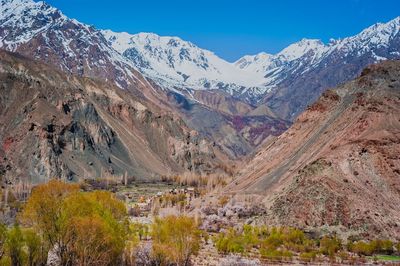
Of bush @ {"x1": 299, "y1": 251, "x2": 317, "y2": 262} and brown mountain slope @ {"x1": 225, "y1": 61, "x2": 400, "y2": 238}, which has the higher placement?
A: brown mountain slope @ {"x1": 225, "y1": 61, "x2": 400, "y2": 238}

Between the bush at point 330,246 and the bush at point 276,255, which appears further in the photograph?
the bush at point 330,246

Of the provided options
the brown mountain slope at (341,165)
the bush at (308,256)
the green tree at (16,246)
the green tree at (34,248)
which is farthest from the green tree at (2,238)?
the brown mountain slope at (341,165)

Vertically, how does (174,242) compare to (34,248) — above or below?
below

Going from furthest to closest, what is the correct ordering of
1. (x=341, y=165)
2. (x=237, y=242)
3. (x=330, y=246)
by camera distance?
1. (x=341, y=165)
2. (x=237, y=242)
3. (x=330, y=246)

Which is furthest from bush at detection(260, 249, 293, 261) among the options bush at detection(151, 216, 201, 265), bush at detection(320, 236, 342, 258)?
bush at detection(151, 216, 201, 265)

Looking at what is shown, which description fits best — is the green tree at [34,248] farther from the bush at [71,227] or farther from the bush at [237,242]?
the bush at [237,242]

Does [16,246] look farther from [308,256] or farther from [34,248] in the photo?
[308,256]

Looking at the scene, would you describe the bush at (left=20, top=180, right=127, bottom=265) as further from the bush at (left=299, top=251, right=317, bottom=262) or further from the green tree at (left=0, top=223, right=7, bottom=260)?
the bush at (left=299, top=251, right=317, bottom=262)

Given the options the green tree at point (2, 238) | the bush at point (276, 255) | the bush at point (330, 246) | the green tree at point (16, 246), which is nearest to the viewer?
the green tree at point (2, 238)

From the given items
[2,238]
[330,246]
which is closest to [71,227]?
[2,238]

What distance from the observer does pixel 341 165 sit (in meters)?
112

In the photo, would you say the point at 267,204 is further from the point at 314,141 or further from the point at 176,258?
the point at 176,258

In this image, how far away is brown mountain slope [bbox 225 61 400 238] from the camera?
102438 millimetres

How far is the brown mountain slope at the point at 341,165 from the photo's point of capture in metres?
102
